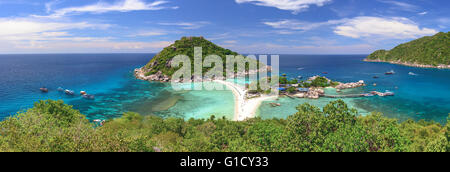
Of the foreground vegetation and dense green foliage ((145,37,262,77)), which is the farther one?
dense green foliage ((145,37,262,77))

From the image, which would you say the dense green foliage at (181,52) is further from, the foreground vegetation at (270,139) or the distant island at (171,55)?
the foreground vegetation at (270,139)

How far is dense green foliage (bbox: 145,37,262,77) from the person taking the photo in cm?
10643

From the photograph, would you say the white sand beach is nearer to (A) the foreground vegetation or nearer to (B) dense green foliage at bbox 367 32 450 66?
(A) the foreground vegetation

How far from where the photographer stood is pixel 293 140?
17625 mm

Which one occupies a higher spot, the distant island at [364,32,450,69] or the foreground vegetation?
the distant island at [364,32,450,69]

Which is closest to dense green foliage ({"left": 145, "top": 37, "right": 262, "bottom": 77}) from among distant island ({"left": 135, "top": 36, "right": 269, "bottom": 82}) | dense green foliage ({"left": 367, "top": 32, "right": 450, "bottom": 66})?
distant island ({"left": 135, "top": 36, "right": 269, "bottom": 82})

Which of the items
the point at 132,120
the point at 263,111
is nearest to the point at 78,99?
the point at 132,120

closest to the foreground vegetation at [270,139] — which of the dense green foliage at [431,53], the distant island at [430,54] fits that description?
the distant island at [430,54]

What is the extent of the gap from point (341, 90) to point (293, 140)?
2531 inches

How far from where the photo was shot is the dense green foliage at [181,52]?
10643 cm

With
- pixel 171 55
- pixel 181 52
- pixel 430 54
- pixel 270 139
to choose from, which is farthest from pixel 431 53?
pixel 270 139
